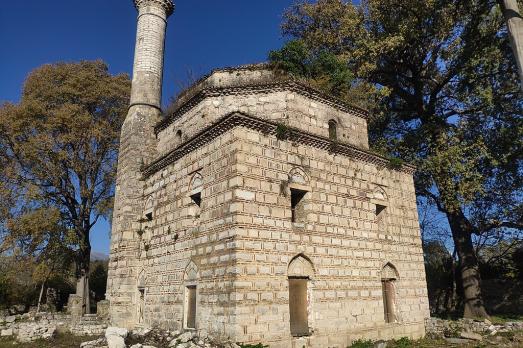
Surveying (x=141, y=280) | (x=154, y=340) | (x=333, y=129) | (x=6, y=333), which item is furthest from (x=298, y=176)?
(x=6, y=333)

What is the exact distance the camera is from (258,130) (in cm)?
945

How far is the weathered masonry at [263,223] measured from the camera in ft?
28.6

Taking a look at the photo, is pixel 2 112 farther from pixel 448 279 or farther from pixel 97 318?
A: pixel 448 279

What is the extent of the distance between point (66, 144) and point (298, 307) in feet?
52.6

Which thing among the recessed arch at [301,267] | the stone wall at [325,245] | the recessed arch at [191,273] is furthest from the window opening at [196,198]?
the recessed arch at [301,267]

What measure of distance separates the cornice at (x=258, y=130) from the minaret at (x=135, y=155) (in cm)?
85

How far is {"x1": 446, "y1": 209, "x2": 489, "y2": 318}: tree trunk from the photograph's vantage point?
16.0 meters

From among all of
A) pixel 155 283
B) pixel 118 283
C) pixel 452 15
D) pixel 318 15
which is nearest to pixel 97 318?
pixel 118 283

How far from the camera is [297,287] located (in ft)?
30.5

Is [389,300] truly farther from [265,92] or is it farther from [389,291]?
[265,92]

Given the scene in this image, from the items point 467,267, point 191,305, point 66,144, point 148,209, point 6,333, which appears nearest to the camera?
point 191,305

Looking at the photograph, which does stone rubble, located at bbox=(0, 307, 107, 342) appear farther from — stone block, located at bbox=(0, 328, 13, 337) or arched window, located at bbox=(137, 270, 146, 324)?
arched window, located at bbox=(137, 270, 146, 324)

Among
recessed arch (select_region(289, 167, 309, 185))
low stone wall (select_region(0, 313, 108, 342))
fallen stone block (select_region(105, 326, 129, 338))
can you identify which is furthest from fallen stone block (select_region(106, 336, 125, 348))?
low stone wall (select_region(0, 313, 108, 342))

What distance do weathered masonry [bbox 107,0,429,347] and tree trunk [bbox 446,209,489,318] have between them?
509 centimetres
